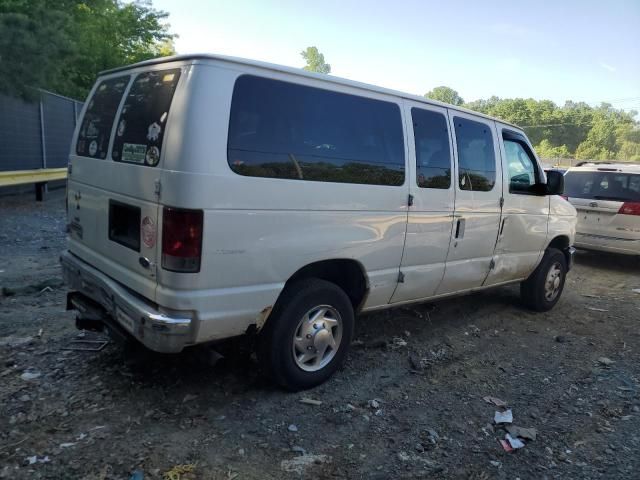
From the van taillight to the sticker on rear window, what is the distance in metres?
0.49

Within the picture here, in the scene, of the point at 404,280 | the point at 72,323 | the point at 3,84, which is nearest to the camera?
the point at 404,280

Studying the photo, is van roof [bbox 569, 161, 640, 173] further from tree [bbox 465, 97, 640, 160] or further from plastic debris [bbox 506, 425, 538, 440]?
tree [bbox 465, 97, 640, 160]

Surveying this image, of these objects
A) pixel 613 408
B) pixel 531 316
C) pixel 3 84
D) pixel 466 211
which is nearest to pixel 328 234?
pixel 466 211

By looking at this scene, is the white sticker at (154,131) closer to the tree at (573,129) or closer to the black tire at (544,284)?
the black tire at (544,284)

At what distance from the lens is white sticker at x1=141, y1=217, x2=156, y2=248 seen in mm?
2971

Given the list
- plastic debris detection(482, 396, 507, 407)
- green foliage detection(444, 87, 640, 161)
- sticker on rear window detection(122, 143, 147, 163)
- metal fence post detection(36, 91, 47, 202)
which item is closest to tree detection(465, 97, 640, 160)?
green foliage detection(444, 87, 640, 161)

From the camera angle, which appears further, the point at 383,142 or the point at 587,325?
A: the point at 587,325

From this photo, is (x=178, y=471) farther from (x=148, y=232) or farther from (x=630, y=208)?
(x=630, y=208)

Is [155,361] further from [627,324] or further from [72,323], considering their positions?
[627,324]

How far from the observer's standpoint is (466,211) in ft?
15.0

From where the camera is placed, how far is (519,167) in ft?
17.5

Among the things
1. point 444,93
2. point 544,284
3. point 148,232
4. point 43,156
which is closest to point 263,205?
point 148,232

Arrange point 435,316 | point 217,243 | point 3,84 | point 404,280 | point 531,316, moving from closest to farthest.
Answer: point 217,243 → point 404,280 → point 435,316 → point 531,316 → point 3,84

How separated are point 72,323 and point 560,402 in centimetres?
422
